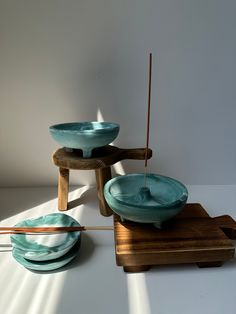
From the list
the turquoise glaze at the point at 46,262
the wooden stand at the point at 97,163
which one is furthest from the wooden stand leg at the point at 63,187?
the turquoise glaze at the point at 46,262

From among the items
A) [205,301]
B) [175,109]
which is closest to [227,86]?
[175,109]

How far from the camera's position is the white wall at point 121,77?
29.5 inches

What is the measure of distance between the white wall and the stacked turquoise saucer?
0.36 m

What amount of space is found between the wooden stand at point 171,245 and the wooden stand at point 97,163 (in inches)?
6.1

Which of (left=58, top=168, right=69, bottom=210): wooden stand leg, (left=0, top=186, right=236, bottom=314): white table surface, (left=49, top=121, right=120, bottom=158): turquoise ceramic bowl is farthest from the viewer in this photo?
(left=58, top=168, right=69, bottom=210): wooden stand leg

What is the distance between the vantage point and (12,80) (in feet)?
2.59

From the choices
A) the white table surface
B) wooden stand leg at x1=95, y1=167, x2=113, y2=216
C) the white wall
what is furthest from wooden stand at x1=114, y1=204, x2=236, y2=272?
the white wall

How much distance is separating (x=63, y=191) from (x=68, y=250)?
247mm

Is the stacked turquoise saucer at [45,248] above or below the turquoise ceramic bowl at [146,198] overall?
below

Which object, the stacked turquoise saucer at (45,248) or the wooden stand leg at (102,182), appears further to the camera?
the wooden stand leg at (102,182)

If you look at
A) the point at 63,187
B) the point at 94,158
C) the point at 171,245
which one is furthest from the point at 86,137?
the point at 171,245

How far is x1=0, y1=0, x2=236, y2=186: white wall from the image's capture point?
0.75m

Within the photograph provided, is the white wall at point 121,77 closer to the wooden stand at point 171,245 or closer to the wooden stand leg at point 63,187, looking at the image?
the wooden stand leg at point 63,187

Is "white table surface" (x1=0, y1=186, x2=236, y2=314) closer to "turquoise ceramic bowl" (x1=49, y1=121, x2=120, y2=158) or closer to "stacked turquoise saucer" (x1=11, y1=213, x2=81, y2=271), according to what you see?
"stacked turquoise saucer" (x1=11, y1=213, x2=81, y2=271)
